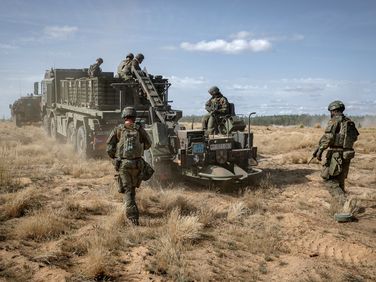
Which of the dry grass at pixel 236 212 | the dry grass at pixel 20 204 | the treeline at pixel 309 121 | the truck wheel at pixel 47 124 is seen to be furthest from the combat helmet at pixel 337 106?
the treeline at pixel 309 121

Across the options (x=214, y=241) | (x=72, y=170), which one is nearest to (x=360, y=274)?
(x=214, y=241)

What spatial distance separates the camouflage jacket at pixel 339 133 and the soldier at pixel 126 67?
22.9 feet

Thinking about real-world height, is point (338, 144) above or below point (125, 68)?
below

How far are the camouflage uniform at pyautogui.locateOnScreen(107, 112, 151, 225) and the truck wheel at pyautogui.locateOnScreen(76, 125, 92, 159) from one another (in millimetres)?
6862

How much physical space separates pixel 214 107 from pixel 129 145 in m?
4.92

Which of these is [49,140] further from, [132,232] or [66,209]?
[132,232]

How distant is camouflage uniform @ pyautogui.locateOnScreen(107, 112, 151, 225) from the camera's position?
6527 mm

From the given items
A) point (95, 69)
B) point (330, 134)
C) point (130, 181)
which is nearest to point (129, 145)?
point (130, 181)

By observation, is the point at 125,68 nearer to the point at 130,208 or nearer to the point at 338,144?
the point at 130,208

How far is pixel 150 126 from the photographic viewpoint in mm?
10242

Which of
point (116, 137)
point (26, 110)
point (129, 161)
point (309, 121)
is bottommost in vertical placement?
point (129, 161)

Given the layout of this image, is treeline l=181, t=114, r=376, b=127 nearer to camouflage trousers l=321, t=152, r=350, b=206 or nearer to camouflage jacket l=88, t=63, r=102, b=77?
camouflage jacket l=88, t=63, r=102, b=77

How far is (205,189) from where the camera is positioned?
9.70m

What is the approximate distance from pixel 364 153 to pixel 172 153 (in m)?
10.3
